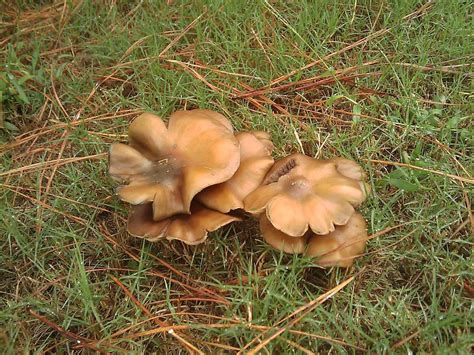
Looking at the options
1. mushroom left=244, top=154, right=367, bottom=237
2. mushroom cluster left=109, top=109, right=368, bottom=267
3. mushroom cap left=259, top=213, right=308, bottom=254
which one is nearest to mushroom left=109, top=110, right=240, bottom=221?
mushroom cluster left=109, top=109, right=368, bottom=267

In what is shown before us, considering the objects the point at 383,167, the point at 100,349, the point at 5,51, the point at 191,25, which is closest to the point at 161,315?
the point at 100,349

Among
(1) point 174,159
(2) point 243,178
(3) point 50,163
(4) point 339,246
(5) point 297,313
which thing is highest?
(1) point 174,159

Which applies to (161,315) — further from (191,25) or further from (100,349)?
(191,25)

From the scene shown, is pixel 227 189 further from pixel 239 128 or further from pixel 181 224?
pixel 239 128

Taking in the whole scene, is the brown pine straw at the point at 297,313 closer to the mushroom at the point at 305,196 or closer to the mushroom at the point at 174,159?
the mushroom at the point at 305,196

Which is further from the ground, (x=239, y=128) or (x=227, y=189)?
(x=227, y=189)

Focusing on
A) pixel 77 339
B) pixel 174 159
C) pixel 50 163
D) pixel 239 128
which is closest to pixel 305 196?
pixel 174 159
